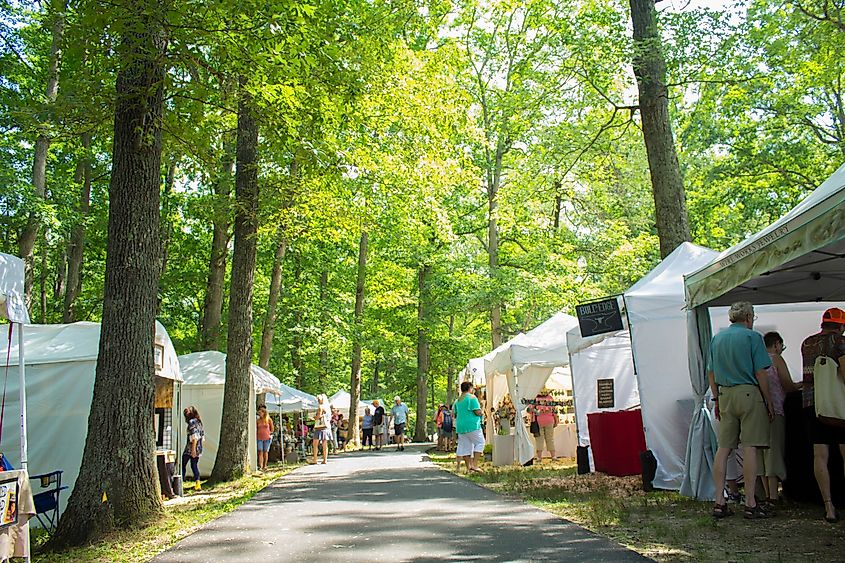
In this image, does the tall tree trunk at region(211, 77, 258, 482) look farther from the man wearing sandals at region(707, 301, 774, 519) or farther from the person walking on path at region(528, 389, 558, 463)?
the man wearing sandals at region(707, 301, 774, 519)

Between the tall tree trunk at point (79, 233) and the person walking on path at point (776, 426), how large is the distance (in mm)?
19502

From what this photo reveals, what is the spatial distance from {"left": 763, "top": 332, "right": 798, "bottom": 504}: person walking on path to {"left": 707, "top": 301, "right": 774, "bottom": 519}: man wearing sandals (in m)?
0.33

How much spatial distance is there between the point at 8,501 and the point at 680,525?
5.79 metres

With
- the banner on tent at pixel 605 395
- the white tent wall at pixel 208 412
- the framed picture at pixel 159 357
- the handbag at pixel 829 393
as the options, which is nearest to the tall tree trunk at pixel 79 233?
the white tent wall at pixel 208 412

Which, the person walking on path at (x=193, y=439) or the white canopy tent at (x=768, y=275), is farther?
the person walking on path at (x=193, y=439)

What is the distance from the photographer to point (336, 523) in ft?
29.1

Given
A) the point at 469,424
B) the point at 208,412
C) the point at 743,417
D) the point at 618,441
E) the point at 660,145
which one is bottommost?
the point at 618,441

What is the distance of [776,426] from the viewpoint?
8398 mm

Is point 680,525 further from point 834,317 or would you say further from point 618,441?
point 618,441

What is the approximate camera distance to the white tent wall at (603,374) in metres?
16.3

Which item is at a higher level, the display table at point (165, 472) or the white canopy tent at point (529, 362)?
the white canopy tent at point (529, 362)

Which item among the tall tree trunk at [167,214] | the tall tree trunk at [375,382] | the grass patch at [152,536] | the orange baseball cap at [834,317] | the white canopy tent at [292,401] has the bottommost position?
the grass patch at [152,536]

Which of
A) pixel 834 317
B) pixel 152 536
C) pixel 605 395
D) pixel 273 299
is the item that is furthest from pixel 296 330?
pixel 834 317

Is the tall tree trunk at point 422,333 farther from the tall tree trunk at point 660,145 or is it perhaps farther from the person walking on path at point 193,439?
the tall tree trunk at point 660,145
